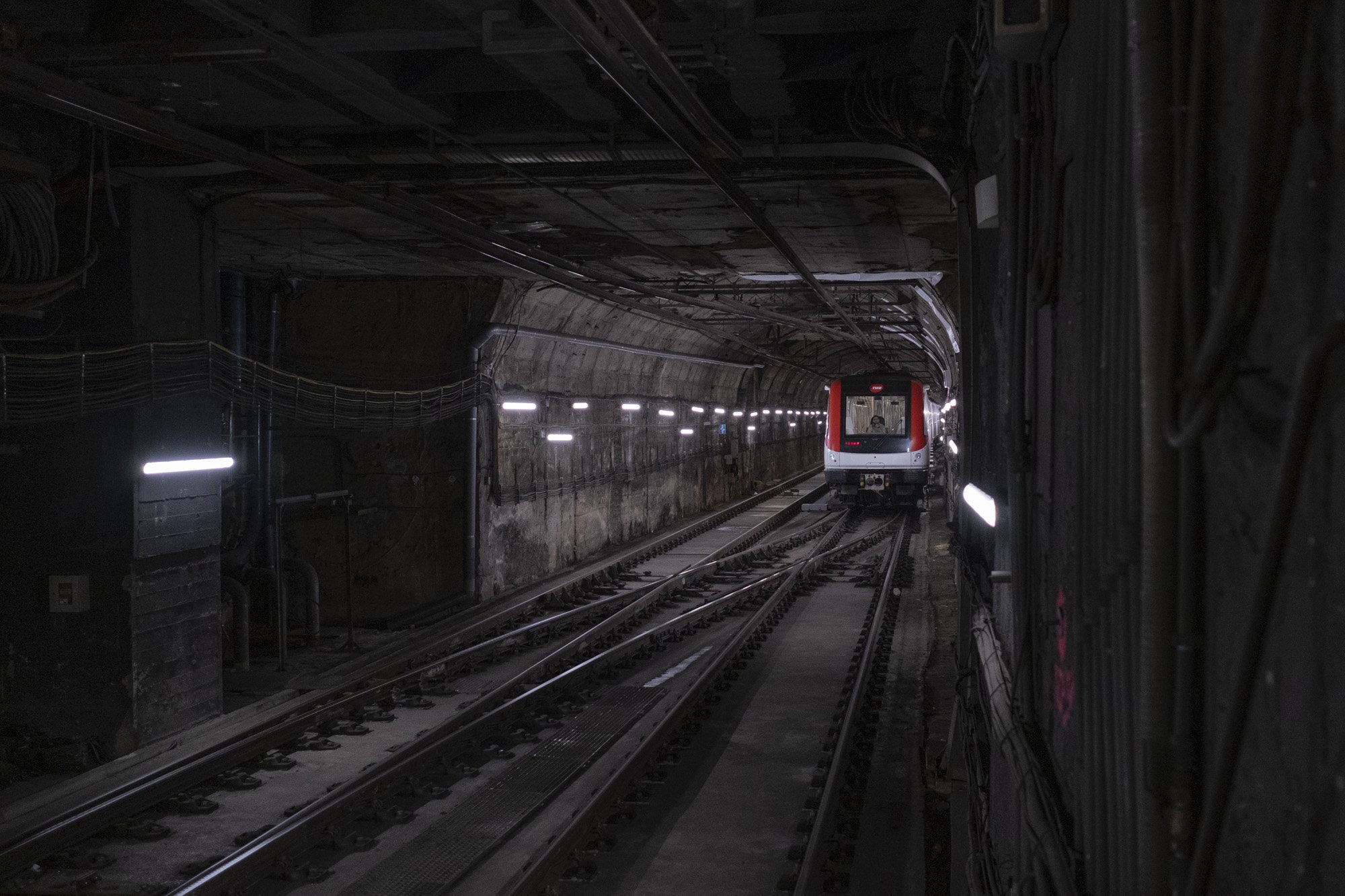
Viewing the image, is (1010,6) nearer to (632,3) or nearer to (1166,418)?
(1166,418)

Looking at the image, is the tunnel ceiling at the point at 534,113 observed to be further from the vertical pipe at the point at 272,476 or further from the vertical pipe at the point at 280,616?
the vertical pipe at the point at 280,616

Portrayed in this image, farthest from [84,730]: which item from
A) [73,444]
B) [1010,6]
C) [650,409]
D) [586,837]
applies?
[650,409]

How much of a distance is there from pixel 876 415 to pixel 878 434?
0.47 meters

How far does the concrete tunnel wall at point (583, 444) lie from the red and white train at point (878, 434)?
3652mm

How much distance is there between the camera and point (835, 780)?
7328 mm

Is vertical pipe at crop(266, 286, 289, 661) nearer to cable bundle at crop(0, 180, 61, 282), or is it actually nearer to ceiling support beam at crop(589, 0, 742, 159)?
cable bundle at crop(0, 180, 61, 282)

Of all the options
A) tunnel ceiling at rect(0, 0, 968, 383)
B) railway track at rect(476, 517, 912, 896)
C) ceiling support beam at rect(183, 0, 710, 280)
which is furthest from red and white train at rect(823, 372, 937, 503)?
ceiling support beam at rect(183, 0, 710, 280)

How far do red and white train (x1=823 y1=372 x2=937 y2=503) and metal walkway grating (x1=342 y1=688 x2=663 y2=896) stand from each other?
16.5 metres

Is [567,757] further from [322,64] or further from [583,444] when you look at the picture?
[583,444]

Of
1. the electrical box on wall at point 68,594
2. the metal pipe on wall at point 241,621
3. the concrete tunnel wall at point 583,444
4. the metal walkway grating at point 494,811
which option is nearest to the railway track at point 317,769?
the metal walkway grating at point 494,811

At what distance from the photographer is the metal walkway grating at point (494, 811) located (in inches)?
234

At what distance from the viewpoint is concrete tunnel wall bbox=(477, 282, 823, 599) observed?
15.6 meters

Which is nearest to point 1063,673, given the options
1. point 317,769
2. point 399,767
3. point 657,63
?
point 657,63

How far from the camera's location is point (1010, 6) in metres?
2.77
